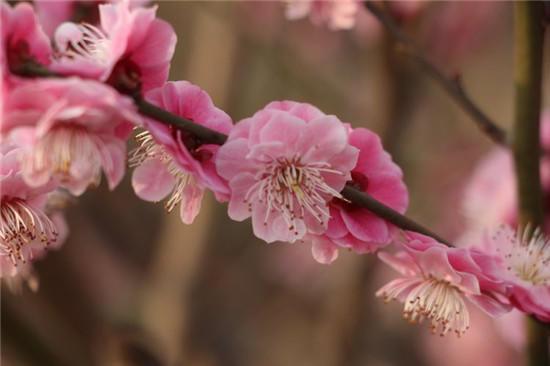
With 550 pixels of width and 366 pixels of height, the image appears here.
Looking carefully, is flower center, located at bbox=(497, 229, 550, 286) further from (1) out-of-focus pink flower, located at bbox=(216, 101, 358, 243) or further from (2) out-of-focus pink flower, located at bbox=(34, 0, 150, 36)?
(2) out-of-focus pink flower, located at bbox=(34, 0, 150, 36)

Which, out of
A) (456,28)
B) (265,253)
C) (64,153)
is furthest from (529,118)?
(265,253)

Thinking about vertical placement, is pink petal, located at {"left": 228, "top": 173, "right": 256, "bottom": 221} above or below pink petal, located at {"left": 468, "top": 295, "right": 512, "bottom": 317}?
above

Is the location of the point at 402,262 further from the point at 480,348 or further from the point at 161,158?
the point at 480,348

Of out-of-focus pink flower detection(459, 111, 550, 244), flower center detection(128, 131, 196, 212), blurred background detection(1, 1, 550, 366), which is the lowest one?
blurred background detection(1, 1, 550, 366)

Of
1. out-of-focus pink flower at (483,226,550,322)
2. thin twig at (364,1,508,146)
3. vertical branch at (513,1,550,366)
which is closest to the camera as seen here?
out-of-focus pink flower at (483,226,550,322)

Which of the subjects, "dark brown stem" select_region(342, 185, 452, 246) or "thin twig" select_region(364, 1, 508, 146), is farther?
"thin twig" select_region(364, 1, 508, 146)

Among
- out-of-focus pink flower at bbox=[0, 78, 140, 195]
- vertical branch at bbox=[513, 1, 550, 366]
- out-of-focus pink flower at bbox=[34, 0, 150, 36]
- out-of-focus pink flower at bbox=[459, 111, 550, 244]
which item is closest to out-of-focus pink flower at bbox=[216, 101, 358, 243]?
out-of-focus pink flower at bbox=[0, 78, 140, 195]

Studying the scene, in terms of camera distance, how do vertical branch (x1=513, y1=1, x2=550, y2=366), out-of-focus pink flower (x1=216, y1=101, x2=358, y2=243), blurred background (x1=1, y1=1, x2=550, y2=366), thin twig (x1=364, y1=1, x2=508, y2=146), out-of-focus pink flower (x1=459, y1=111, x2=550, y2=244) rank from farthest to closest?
blurred background (x1=1, y1=1, x2=550, y2=366), out-of-focus pink flower (x1=459, y1=111, x2=550, y2=244), thin twig (x1=364, y1=1, x2=508, y2=146), vertical branch (x1=513, y1=1, x2=550, y2=366), out-of-focus pink flower (x1=216, y1=101, x2=358, y2=243)

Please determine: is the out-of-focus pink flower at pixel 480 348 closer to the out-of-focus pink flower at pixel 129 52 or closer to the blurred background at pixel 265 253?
the blurred background at pixel 265 253
